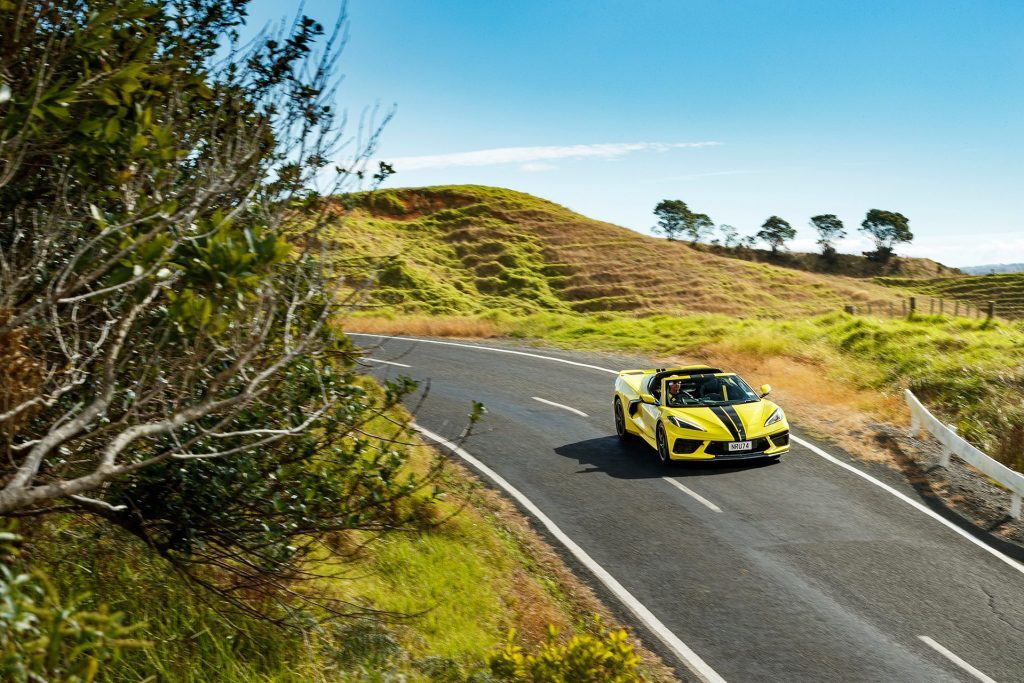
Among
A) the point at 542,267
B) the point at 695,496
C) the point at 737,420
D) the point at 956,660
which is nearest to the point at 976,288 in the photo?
the point at 542,267

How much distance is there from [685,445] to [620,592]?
14.5 ft

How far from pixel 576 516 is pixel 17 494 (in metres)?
8.83

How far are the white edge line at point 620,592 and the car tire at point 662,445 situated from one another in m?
2.65

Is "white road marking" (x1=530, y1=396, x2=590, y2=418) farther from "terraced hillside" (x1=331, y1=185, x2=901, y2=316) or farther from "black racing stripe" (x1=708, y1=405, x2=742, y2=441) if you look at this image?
"terraced hillside" (x1=331, y1=185, x2=901, y2=316)

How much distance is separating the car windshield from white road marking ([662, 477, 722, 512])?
4.56ft

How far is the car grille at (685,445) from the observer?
12930mm

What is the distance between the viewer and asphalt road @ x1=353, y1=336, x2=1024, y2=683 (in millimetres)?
7578

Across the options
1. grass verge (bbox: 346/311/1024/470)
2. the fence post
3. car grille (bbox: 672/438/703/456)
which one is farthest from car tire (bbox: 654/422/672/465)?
the fence post

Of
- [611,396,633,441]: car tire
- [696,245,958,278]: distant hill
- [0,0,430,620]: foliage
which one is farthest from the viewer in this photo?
[696,245,958,278]: distant hill

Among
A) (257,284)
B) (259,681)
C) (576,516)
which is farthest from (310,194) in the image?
(576,516)

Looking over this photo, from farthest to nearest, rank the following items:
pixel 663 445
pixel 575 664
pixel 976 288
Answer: pixel 976 288, pixel 663 445, pixel 575 664

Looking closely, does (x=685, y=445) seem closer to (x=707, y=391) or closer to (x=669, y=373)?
(x=707, y=391)

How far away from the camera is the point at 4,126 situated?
4070 mm

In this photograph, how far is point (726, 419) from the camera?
12969 millimetres
